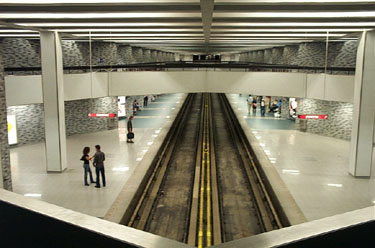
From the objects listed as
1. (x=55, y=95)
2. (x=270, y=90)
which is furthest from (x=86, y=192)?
(x=270, y=90)

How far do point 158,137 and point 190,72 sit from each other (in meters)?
3.71

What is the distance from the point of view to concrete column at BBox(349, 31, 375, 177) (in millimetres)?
13289

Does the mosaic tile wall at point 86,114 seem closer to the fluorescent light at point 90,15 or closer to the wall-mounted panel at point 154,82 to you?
the wall-mounted panel at point 154,82

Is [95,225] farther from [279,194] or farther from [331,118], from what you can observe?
[331,118]

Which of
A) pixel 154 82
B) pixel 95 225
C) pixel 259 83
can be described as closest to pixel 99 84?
pixel 154 82

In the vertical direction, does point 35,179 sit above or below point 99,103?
below

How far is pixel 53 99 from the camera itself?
45.7 feet

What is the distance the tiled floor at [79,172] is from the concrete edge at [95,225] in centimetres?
834

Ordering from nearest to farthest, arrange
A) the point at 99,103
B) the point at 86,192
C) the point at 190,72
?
the point at 86,192, the point at 190,72, the point at 99,103

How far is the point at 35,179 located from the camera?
1324 cm

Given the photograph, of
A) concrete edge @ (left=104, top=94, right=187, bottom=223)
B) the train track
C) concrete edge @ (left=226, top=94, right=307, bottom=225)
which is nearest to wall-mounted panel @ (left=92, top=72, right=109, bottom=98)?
concrete edge @ (left=104, top=94, right=187, bottom=223)

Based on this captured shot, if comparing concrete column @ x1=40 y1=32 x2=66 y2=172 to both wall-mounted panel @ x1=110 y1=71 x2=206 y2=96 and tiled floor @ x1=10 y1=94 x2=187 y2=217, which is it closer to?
tiled floor @ x1=10 y1=94 x2=187 y2=217

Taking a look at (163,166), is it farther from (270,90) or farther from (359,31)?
(359,31)

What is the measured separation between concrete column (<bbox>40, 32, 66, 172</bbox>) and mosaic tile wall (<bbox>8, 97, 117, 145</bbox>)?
5.58m
